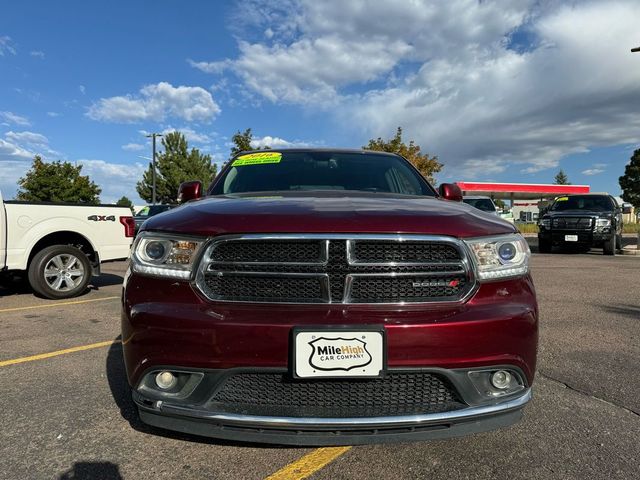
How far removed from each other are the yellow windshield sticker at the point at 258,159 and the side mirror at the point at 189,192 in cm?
42

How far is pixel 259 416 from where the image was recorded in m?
2.01

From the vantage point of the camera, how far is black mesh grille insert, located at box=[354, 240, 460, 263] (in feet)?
7.20

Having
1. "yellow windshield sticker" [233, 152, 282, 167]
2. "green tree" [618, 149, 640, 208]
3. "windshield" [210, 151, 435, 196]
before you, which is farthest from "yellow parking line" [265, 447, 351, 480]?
"green tree" [618, 149, 640, 208]

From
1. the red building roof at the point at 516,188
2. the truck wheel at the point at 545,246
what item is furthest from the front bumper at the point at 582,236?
the red building roof at the point at 516,188

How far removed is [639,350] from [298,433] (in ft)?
11.9

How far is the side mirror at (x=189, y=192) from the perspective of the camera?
145 inches

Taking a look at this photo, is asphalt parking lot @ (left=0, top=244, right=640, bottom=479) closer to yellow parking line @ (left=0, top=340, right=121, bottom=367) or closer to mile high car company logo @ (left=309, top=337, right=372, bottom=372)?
yellow parking line @ (left=0, top=340, right=121, bottom=367)

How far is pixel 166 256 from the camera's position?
227cm

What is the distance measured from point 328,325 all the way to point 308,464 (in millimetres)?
819

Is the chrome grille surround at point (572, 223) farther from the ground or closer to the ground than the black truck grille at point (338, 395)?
farther from the ground

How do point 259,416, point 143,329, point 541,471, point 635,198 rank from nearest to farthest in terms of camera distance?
1. point 259,416
2. point 143,329
3. point 541,471
4. point 635,198

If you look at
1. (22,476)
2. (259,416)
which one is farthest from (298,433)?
(22,476)

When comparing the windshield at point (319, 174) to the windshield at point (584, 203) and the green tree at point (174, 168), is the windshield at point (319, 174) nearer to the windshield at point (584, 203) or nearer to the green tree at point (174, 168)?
the windshield at point (584, 203)

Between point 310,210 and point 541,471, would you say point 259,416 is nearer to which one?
point 310,210
